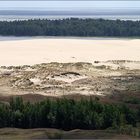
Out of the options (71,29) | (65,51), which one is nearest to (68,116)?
(65,51)

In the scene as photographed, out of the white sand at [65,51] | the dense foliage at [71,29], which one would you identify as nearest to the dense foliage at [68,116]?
the white sand at [65,51]

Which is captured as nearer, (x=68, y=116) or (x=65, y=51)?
(x=68, y=116)

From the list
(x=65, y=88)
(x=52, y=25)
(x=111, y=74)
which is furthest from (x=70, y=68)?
(x=52, y=25)

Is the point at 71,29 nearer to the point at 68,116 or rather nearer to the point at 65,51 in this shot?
the point at 65,51

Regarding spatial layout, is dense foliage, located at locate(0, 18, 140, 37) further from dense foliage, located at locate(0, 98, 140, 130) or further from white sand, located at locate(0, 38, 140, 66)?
dense foliage, located at locate(0, 98, 140, 130)

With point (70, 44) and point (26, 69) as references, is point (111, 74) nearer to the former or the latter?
point (26, 69)

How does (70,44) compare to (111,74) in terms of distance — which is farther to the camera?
(70,44)
